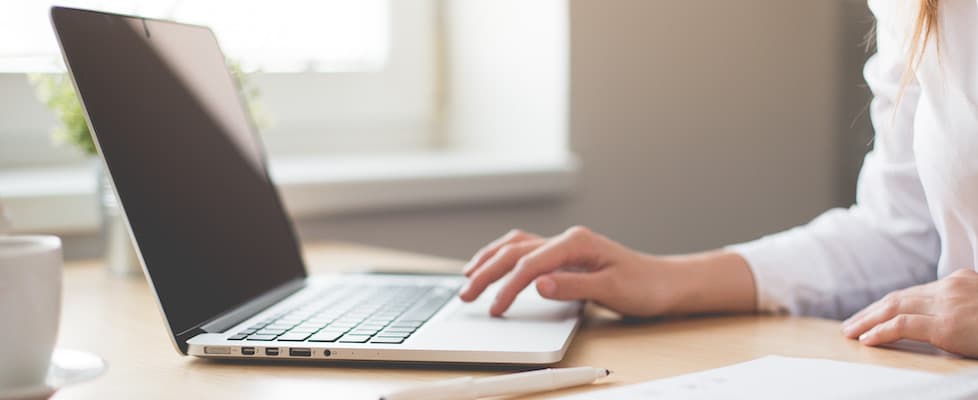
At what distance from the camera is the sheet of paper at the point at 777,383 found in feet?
1.69

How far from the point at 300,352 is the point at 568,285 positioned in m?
0.23

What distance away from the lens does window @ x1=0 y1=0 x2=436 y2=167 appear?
4.53ft

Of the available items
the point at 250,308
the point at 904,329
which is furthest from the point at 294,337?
the point at 904,329

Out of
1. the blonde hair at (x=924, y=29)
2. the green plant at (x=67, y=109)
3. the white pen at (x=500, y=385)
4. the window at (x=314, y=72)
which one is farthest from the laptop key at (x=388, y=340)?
the window at (x=314, y=72)

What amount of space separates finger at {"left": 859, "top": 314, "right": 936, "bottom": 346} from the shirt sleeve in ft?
0.54

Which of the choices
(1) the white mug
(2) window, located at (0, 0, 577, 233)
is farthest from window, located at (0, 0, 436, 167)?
(1) the white mug

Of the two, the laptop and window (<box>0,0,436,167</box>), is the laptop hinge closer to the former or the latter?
the laptop

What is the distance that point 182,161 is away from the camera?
776 millimetres

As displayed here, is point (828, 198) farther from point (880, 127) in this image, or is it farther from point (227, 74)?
point (227, 74)

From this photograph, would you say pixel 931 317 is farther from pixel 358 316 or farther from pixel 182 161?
pixel 182 161

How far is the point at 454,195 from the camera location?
144 cm

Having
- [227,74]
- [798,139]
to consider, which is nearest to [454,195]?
[227,74]

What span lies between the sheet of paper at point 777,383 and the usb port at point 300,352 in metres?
0.18

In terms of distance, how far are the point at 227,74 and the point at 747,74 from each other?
100 centimetres
